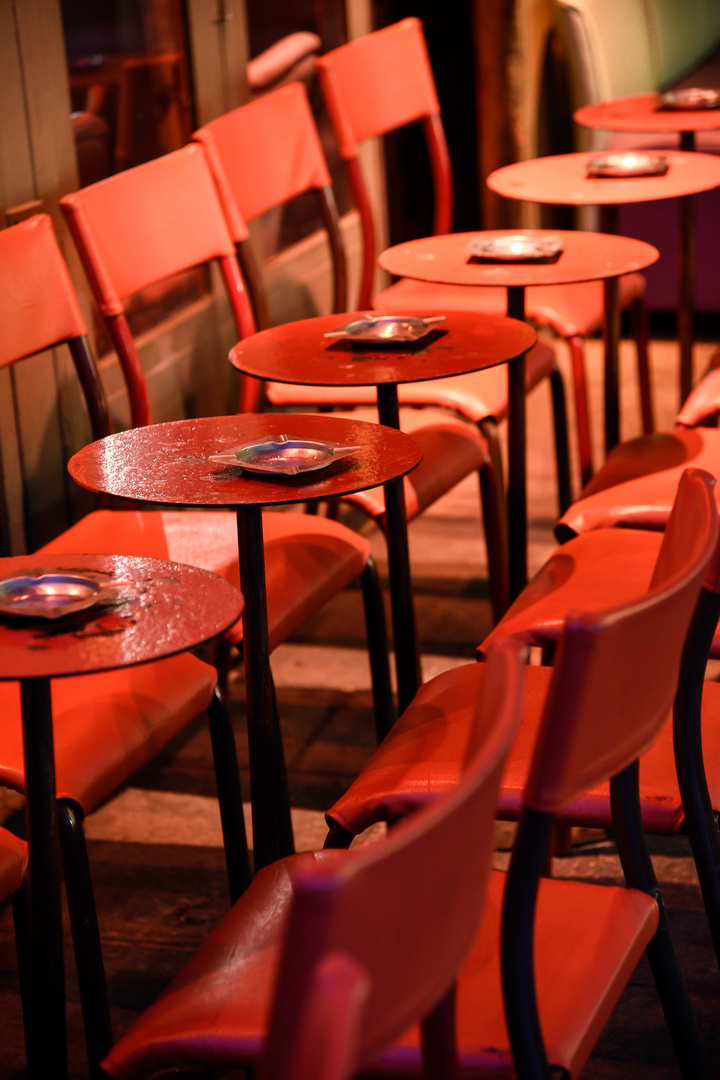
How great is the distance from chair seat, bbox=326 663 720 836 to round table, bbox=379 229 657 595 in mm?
773

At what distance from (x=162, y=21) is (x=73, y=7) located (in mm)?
398

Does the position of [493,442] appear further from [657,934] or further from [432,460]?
[657,934]

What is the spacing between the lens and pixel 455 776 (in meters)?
1.40

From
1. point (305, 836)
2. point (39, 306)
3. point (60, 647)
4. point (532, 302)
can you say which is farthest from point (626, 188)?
point (60, 647)

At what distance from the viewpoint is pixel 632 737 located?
1.01 m

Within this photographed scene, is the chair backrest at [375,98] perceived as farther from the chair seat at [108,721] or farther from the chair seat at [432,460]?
the chair seat at [108,721]

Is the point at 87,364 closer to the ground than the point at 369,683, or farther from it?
farther from it

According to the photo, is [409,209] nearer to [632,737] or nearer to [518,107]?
[518,107]

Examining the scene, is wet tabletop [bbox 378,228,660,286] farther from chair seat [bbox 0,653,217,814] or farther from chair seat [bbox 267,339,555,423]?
chair seat [bbox 0,653,217,814]

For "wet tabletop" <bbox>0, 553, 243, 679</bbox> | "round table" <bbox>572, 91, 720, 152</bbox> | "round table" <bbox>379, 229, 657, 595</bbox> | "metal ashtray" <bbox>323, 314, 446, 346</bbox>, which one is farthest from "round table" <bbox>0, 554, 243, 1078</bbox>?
"round table" <bbox>572, 91, 720, 152</bbox>

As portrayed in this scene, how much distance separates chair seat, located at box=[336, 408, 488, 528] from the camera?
2.24 metres

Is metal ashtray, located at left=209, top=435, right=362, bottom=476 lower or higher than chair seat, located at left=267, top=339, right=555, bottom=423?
higher

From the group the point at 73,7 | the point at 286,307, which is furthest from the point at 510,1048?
the point at 286,307

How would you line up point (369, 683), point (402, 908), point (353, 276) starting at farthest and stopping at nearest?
point (353, 276) < point (369, 683) < point (402, 908)
